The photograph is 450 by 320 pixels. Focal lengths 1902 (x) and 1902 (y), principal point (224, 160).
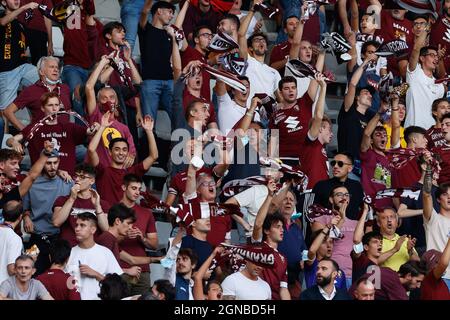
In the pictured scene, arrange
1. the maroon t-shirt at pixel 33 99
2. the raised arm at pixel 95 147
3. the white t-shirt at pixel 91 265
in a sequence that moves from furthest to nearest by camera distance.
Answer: the maroon t-shirt at pixel 33 99, the raised arm at pixel 95 147, the white t-shirt at pixel 91 265

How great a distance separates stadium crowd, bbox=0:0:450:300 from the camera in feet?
51.0

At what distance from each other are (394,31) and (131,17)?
3166 millimetres

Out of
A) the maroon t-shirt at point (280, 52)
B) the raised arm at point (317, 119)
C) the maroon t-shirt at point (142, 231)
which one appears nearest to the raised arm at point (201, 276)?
the maroon t-shirt at point (142, 231)

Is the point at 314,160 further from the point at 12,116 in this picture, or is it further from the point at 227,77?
the point at 12,116

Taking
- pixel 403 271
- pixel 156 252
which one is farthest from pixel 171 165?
pixel 403 271

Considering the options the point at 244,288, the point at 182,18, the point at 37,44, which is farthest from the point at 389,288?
the point at 37,44

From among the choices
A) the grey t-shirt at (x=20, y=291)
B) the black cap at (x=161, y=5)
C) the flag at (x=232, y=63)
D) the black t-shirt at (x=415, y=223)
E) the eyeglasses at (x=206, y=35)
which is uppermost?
the black cap at (x=161, y=5)

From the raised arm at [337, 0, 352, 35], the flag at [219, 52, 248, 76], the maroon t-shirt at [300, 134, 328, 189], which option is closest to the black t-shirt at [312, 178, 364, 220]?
the maroon t-shirt at [300, 134, 328, 189]

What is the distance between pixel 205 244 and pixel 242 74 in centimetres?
274

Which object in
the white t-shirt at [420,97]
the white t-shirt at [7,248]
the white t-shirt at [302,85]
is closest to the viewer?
the white t-shirt at [7,248]

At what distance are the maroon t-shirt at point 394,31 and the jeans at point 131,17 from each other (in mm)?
2812

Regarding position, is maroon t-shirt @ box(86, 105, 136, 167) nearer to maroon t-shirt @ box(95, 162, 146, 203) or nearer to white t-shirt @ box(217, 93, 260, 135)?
maroon t-shirt @ box(95, 162, 146, 203)

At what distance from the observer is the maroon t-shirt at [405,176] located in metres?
18.2

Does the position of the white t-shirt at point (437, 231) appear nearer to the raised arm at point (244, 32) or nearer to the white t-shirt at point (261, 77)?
the white t-shirt at point (261, 77)
